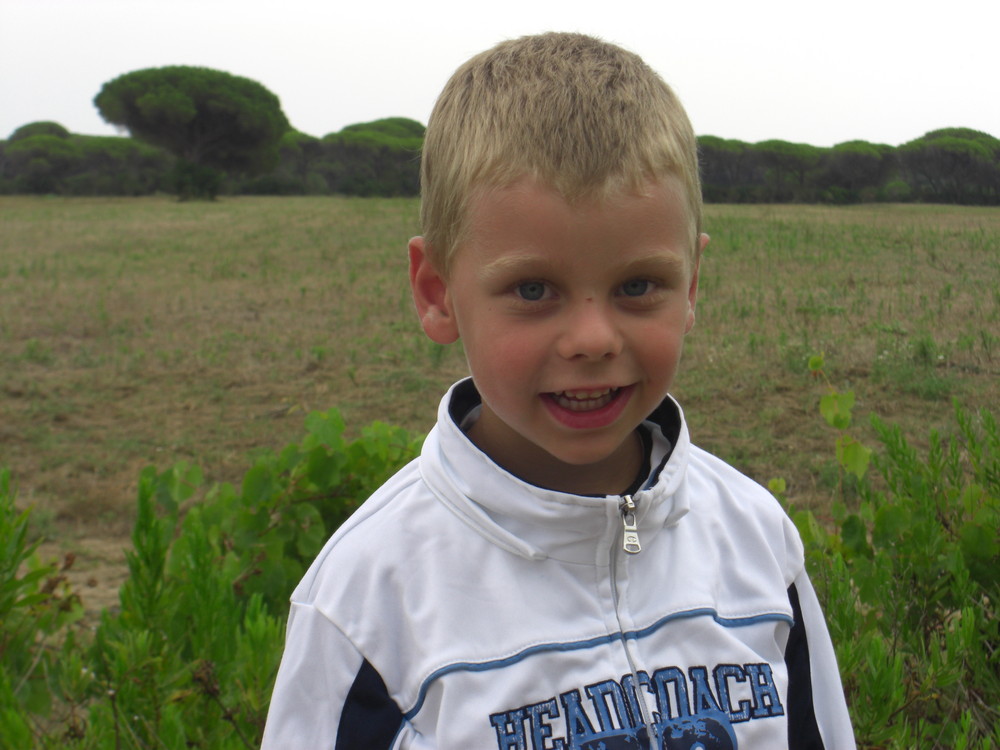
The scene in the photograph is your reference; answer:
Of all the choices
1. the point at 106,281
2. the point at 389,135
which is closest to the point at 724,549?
the point at 106,281

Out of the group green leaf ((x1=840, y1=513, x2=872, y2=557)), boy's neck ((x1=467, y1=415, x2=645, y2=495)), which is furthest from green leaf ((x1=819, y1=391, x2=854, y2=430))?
boy's neck ((x1=467, y1=415, x2=645, y2=495))

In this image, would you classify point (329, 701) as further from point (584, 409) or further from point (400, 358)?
point (400, 358)

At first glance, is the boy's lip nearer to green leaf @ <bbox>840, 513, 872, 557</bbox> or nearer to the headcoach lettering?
the headcoach lettering

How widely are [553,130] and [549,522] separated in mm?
483

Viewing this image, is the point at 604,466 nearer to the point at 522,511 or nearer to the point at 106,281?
the point at 522,511

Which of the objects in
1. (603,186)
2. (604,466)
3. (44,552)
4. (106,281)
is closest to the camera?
(603,186)

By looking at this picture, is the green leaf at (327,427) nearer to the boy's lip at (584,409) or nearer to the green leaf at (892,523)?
the green leaf at (892,523)

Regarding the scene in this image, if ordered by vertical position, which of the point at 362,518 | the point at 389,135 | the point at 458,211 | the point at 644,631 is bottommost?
the point at 644,631

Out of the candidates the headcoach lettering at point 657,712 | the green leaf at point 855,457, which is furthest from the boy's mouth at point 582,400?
the green leaf at point 855,457

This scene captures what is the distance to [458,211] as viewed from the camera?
1.24m

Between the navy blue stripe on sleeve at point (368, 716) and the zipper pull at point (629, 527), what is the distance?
0.34 meters

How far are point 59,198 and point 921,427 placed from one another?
27511 mm

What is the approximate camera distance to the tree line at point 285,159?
3.37 m

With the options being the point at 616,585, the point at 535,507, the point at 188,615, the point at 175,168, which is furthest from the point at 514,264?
the point at 175,168
